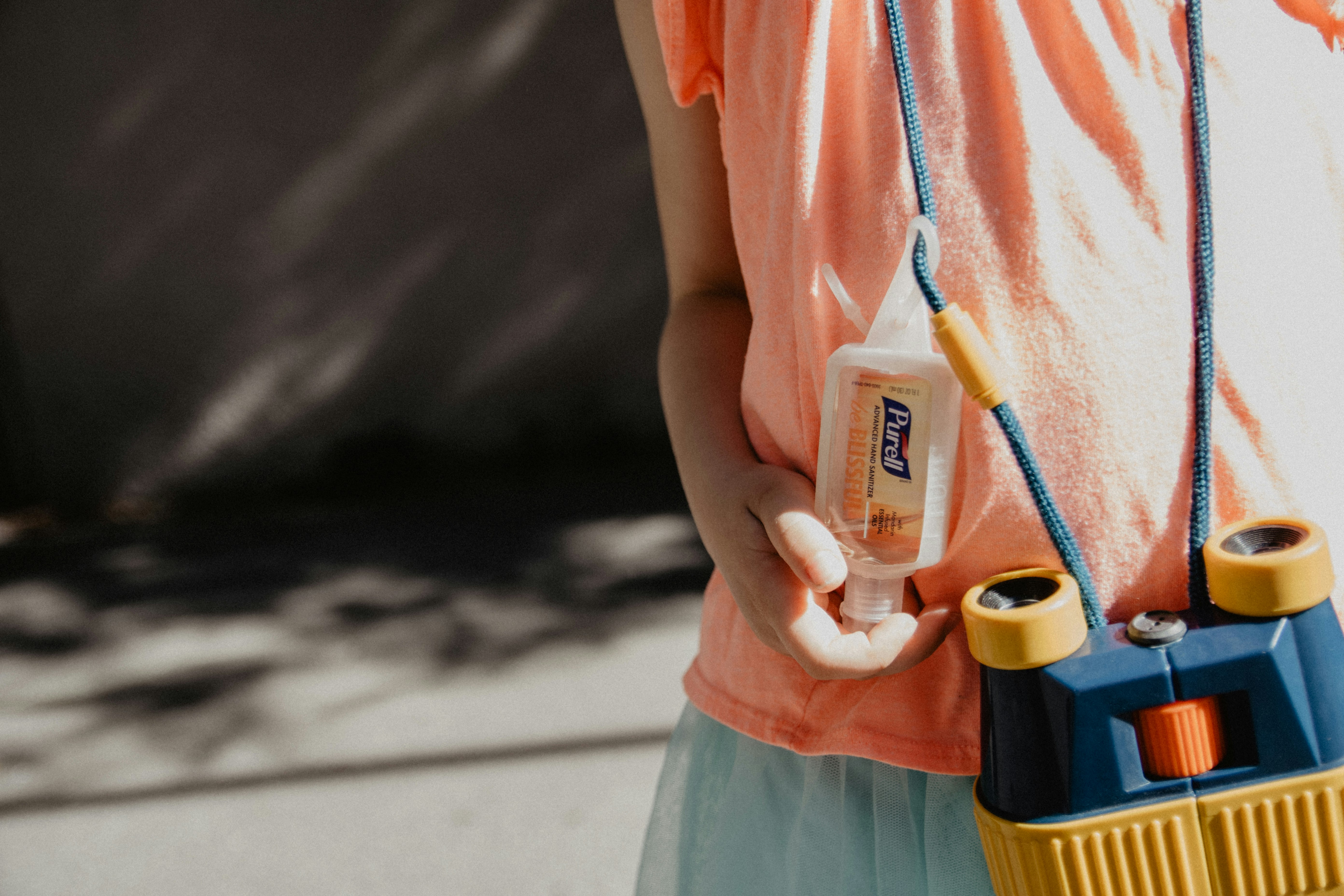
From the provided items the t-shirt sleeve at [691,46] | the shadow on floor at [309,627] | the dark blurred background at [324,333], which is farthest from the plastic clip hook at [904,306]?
the dark blurred background at [324,333]

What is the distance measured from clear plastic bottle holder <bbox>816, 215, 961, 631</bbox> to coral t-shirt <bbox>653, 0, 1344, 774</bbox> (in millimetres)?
17

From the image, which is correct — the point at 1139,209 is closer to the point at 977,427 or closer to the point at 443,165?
the point at 977,427

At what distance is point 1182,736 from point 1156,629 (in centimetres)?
6

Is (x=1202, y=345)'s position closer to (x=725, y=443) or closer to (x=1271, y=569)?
(x=1271, y=569)

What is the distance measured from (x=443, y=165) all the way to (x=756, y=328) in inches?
139

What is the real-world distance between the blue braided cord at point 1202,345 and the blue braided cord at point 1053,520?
0.06 metres

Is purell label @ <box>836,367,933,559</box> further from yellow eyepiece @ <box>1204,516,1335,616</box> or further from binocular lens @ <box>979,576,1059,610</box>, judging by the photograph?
yellow eyepiece @ <box>1204,516,1335,616</box>

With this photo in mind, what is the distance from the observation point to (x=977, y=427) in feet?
2.23

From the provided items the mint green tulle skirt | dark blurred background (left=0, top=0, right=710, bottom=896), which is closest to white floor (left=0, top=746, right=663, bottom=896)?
dark blurred background (left=0, top=0, right=710, bottom=896)

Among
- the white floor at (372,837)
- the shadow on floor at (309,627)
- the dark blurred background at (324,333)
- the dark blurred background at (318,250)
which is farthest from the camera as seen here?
the dark blurred background at (318,250)

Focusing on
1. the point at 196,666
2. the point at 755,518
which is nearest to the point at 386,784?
the point at 196,666

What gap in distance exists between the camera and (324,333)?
4.19m

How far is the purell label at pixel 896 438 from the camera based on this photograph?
2.26 feet

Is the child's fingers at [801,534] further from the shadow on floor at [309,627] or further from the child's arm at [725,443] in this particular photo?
the shadow on floor at [309,627]
